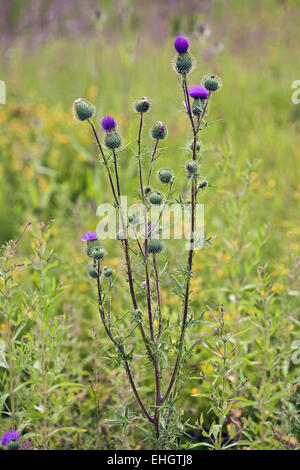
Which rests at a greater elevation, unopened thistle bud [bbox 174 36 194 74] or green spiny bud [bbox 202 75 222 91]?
unopened thistle bud [bbox 174 36 194 74]

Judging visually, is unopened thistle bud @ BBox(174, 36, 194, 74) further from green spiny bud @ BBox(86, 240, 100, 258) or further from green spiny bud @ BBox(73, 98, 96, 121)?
green spiny bud @ BBox(86, 240, 100, 258)

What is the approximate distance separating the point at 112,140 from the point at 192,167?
217mm

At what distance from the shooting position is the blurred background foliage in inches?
69.3

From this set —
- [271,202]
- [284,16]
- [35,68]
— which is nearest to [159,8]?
[284,16]

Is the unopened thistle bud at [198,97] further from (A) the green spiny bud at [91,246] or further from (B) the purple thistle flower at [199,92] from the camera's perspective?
(A) the green spiny bud at [91,246]

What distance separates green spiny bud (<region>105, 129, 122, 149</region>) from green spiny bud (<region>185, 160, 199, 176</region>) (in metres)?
0.19

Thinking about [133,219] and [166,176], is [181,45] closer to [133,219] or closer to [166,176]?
[166,176]

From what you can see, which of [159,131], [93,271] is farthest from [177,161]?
[93,271]

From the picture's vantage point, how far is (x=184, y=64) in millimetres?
1185

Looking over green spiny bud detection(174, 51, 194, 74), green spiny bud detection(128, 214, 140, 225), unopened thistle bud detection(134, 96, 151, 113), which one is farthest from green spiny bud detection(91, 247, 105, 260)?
green spiny bud detection(174, 51, 194, 74)

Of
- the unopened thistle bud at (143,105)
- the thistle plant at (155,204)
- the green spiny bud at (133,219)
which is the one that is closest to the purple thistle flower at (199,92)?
the thistle plant at (155,204)

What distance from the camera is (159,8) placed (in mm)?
7906
